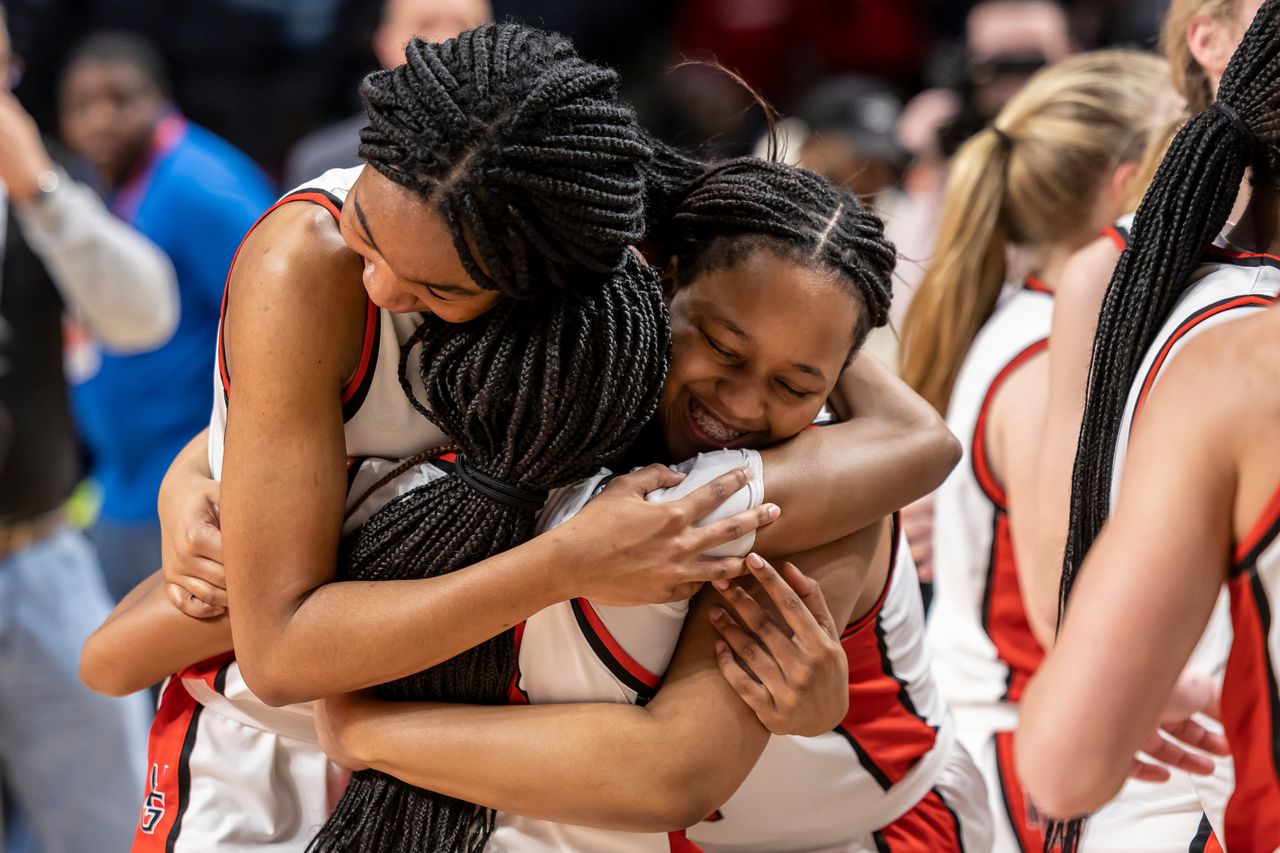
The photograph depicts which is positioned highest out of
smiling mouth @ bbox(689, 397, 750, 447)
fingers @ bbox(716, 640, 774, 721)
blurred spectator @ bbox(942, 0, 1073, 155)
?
smiling mouth @ bbox(689, 397, 750, 447)

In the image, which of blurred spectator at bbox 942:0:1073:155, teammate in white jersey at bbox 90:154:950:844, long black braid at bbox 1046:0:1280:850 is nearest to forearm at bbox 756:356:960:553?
teammate in white jersey at bbox 90:154:950:844

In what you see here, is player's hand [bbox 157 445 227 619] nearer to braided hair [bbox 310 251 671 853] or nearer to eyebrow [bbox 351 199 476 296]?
braided hair [bbox 310 251 671 853]

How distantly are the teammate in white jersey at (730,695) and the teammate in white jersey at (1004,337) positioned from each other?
0.43m

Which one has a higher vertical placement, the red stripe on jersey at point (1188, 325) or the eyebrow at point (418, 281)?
the eyebrow at point (418, 281)

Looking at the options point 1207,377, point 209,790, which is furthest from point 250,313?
point 1207,377

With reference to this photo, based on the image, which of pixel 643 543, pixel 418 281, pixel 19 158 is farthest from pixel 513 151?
pixel 19 158

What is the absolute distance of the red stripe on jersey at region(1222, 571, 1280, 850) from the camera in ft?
4.13

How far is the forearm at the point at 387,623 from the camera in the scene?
58.5 inches

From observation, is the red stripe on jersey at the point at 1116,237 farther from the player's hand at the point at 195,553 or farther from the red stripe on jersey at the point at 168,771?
the red stripe on jersey at the point at 168,771

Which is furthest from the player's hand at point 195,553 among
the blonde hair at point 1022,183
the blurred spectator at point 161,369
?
the blurred spectator at point 161,369

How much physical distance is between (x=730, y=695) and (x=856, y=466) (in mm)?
315

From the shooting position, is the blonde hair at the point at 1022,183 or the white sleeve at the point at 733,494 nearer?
the white sleeve at the point at 733,494

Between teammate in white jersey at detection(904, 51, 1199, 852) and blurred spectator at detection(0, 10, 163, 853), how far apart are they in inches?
76.4

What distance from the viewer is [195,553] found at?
172 centimetres
